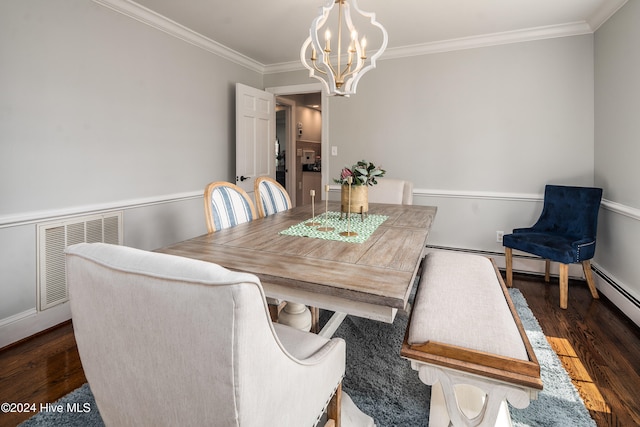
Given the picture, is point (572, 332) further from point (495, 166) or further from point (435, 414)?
point (495, 166)

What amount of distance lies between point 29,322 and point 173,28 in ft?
8.47

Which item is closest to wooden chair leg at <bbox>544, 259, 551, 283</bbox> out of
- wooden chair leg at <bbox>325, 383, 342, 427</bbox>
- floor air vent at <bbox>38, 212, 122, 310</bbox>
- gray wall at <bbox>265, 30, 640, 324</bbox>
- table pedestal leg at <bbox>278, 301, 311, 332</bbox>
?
gray wall at <bbox>265, 30, 640, 324</bbox>

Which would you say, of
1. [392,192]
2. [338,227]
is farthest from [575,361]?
[392,192]

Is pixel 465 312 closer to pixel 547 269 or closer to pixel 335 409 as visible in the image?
pixel 335 409

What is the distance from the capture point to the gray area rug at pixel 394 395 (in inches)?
56.7

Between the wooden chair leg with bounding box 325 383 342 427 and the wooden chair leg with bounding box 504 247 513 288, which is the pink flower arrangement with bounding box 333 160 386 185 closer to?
the wooden chair leg with bounding box 325 383 342 427

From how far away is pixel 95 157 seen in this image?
252cm

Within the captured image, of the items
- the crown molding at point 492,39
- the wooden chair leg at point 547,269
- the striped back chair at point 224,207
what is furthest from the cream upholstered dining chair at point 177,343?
the crown molding at point 492,39

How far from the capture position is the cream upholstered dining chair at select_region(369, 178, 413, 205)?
122 inches

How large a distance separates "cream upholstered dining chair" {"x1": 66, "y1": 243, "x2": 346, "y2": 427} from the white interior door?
10.4 feet

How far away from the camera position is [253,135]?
406cm

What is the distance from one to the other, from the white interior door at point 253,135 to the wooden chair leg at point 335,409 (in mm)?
3059

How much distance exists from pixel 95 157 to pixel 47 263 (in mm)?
801

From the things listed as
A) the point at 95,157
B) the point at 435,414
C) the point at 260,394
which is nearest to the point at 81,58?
the point at 95,157
